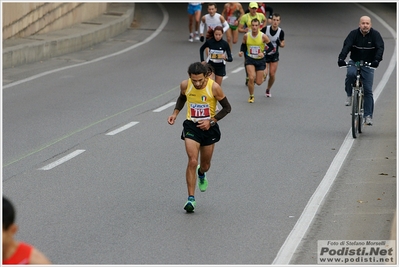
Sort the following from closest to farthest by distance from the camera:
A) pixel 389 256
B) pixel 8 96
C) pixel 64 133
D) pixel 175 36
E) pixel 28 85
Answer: pixel 389 256, pixel 64 133, pixel 8 96, pixel 28 85, pixel 175 36

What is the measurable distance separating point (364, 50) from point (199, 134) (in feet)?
17.3

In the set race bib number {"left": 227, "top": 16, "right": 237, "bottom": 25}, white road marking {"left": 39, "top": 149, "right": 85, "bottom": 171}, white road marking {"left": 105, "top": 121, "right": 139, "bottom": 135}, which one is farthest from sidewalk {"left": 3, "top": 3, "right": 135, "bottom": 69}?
white road marking {"left": 39, "top": 149, "right": 85, "bottom": 171}

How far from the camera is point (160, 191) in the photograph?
1075 cm

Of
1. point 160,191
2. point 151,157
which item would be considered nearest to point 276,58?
point 151,157

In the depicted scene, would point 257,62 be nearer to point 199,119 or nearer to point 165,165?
point 165,165

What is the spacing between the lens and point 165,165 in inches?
480

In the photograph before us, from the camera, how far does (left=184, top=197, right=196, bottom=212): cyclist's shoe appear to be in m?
9.75

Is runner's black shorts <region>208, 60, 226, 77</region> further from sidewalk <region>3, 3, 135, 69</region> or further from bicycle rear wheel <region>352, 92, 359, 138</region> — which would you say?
sidewalk <region>3, 3, 135, 69</region>

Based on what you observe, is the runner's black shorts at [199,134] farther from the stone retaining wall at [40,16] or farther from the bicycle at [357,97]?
the stone retaining wall at [40,16]

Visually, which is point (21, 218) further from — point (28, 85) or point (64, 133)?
point (28, 85)

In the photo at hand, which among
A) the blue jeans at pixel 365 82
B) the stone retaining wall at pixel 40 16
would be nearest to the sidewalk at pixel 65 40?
the stone retaining wall at pixel 40 16

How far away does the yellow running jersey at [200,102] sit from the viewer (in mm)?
10047

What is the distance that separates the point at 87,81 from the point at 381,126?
735 cm

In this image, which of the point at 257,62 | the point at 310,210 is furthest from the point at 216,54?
the point at 310,210
